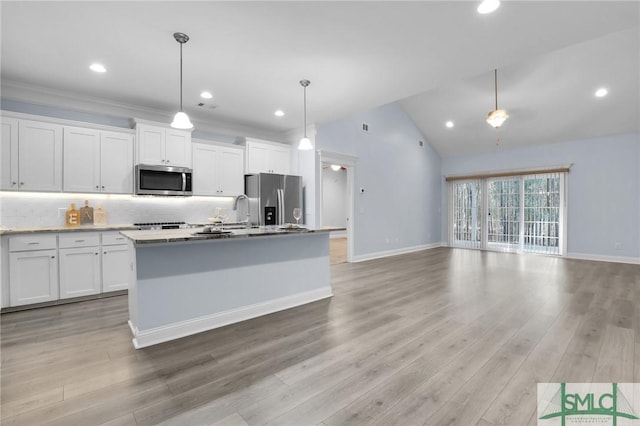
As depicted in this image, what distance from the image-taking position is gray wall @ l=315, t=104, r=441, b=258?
6.61 metres

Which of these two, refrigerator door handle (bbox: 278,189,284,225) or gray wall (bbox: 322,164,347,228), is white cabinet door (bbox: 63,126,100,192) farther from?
gray wall (bbox: 322,164,347,228)

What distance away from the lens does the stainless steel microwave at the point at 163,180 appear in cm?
438

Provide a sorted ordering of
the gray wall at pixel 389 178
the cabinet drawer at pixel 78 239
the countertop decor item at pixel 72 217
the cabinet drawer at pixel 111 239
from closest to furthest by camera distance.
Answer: the cabinet drawer at pixel 78 239 → the cabinet drawer at pixel 111 239 → the countertop decor item at pixel 72 217 → the gray wall at pixel 389 178

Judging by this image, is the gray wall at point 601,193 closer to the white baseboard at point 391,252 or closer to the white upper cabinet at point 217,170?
the white baseboard at point 391,252

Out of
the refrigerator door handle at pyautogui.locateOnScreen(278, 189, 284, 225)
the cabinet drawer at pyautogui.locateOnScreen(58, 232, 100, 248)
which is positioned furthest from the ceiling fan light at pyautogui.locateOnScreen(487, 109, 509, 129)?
the cabinet drawer at pyautogui.locateOnScreen(58, 232, 100, 248)

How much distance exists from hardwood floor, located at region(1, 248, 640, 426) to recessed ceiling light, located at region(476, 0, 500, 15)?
2754mm

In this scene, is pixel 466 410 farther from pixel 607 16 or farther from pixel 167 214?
pixel 167 214

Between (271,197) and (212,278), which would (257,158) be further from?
(212,278)

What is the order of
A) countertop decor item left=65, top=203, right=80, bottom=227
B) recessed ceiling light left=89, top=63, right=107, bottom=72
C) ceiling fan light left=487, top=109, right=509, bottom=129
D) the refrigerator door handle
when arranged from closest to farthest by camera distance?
recessed ceiling light left=89, top=63, right=107, bottom=72 < countertop decor item left=65, top=203, right=80, bottom=227 < the refrigerator door handle < ceiling fan light left=487, top=109, right=509, bottom=129

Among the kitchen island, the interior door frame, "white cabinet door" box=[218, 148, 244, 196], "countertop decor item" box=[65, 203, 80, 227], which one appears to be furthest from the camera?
the interior door frame

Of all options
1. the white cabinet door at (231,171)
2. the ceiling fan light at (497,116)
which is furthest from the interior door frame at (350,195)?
the ceiling fan light at (497,116)

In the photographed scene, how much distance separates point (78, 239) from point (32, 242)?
0.42m
